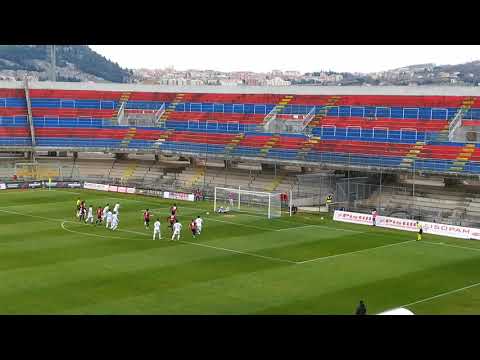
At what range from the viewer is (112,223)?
41.9m

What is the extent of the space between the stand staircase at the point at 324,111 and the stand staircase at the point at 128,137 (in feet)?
63.9

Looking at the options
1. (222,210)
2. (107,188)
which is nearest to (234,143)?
(107,188)

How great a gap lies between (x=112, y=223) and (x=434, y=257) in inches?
742

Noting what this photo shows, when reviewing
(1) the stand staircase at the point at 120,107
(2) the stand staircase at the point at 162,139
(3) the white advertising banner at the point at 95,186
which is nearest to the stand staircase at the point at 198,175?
(2) the stand staircase at the point at 162,139

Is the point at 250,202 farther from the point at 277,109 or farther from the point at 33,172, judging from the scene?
the point at 33,172

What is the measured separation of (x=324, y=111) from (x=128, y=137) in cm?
2094

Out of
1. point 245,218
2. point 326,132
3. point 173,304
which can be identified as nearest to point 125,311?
point 173,304

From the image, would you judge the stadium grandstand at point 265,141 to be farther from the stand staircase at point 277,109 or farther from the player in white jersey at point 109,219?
the player in white jersey at point 109,219

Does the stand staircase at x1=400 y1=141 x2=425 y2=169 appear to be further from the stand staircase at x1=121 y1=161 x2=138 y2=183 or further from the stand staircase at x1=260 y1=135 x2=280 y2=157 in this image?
the stand staircase at x1=121 y1=161 x2=138 y2=183

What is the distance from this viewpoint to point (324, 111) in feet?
207

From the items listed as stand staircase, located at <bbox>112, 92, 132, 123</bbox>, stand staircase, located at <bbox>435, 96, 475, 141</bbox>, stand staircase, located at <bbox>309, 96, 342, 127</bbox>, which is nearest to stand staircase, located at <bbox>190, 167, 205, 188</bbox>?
stand staircase, located at <bbox>309, 96, 342, 127</bbox>

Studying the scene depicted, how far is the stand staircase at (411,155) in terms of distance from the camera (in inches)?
2040
